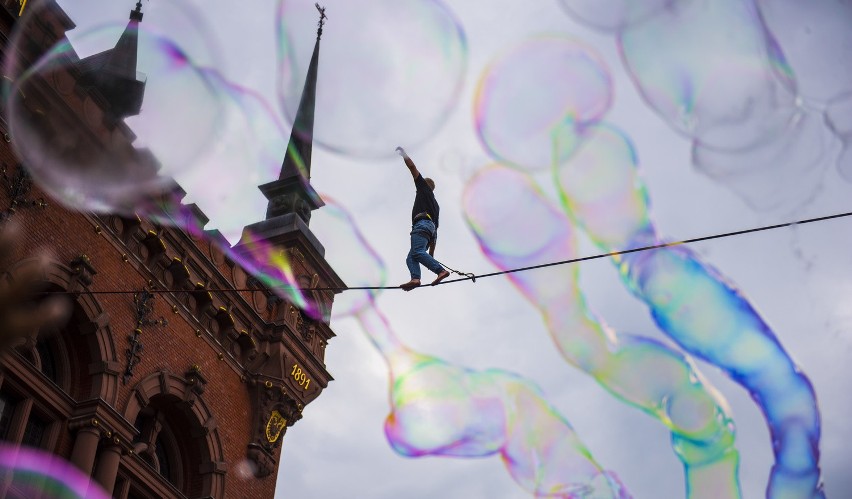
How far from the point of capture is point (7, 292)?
7.88m

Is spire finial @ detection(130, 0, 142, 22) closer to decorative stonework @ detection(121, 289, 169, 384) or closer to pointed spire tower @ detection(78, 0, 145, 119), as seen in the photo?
pointed spire tower @ detection(78, 0, 145, 119)

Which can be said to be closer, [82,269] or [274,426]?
[82,269]

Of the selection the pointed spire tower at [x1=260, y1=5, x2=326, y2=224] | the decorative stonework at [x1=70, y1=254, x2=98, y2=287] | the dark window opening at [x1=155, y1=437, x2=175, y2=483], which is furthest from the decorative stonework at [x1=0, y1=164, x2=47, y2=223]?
the pointed spire tower at [x1=260, y1=5, x2=326, y2=224]

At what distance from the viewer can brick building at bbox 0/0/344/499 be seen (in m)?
20.6

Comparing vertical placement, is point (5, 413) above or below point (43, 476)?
above

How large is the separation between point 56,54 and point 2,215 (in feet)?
11.8

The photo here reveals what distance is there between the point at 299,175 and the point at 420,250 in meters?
12.9

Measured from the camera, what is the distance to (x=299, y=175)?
29.8 m

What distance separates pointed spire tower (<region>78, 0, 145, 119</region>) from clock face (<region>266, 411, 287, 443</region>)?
742 centimetres

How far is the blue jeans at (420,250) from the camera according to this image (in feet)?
56.5

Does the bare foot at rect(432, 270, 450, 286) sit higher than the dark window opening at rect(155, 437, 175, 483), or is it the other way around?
the dark window opening at rect(155, 437, 175, 483)

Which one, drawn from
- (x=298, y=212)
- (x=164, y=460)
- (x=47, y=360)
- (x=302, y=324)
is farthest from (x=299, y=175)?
(x=47, y=360)

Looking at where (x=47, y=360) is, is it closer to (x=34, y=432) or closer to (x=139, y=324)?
(x=34, y=432)

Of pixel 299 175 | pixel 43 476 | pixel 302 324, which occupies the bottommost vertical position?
pixel 43 476
